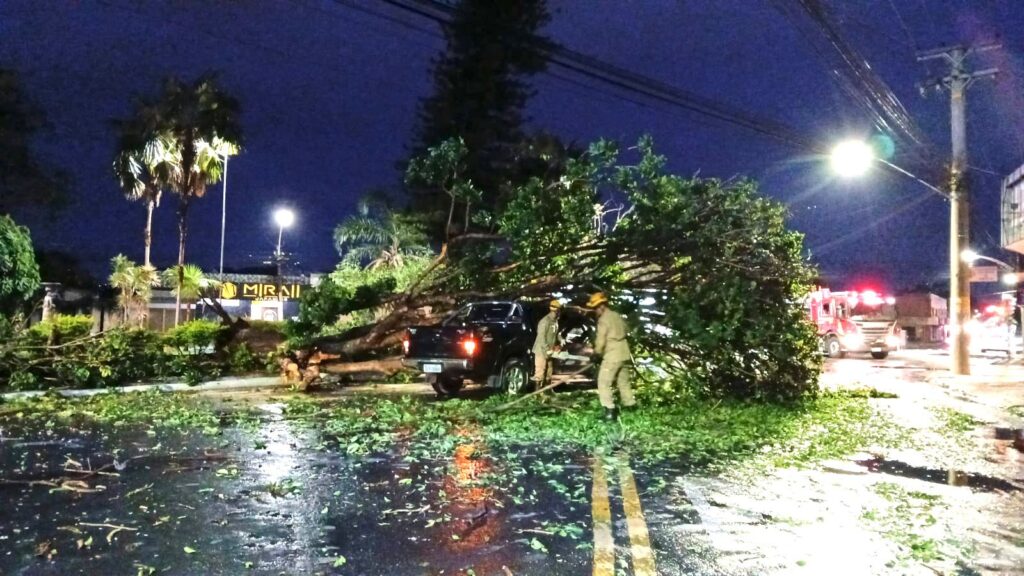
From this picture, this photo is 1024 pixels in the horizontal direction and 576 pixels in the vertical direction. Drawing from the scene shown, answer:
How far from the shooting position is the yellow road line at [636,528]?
4.78 meters

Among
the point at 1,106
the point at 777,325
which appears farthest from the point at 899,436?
the point at 1,106

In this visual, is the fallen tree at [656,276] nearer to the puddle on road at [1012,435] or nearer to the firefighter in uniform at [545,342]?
the firefighter in uniform at [545,342]

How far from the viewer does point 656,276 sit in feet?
42.9

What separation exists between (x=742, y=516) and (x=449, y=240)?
9.70 meters

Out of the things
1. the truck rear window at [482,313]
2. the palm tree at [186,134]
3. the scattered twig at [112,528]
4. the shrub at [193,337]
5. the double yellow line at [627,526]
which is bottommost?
the scattered twig at [112,528]

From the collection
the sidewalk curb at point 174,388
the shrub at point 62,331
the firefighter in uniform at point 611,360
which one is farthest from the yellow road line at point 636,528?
the shrub at point 62,331

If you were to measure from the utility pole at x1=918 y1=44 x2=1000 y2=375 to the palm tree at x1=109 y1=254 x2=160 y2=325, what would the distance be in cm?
2261

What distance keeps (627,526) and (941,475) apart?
146 inches

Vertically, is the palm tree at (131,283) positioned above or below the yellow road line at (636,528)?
above

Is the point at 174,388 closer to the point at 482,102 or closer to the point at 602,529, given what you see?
the point at 602,529

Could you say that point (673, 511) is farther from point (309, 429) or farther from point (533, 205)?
point (533, 205)

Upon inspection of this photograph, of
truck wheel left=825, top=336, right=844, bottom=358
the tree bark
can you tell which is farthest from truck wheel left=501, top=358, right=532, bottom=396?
truck wheel left=825, top=336, right=844, bottom=358

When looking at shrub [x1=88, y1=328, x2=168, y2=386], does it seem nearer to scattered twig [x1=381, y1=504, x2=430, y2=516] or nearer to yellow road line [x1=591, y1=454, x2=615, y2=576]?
scattered twig [x1=381, y1=504, x2=430, y2=516]

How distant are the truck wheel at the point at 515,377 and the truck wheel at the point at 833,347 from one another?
713 inches
